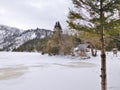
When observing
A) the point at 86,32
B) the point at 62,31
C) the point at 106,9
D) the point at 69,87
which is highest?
the point at 62,31

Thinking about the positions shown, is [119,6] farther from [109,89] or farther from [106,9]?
[109,89]

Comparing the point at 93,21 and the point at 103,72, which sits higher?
the point at 93,21

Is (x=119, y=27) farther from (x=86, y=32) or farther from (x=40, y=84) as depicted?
(x=40, y=84)

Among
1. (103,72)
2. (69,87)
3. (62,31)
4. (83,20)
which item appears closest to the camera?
(103,72)

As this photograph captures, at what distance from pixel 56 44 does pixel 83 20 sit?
47323 millimetres

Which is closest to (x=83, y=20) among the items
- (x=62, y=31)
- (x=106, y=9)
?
(x=106, y=9)

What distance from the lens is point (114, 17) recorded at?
13445 mm

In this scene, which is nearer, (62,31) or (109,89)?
(109,89)

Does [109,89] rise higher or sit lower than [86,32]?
lower

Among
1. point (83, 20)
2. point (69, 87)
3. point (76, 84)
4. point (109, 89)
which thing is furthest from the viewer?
point (76, 84)

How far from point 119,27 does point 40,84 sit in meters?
8.31

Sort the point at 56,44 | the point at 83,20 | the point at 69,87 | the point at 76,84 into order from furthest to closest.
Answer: the point at 56,44 < the point at 76,84 < the point at 69,87 < the point at 83,20

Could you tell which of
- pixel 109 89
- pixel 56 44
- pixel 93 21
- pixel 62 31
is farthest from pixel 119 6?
pixel 62 31

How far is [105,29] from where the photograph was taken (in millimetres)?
13312
